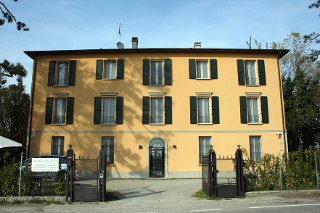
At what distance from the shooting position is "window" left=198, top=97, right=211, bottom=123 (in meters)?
23.5

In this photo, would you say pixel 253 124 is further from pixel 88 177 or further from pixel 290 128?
pixel 88 177

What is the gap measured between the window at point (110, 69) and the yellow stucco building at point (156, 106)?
71 millimetres

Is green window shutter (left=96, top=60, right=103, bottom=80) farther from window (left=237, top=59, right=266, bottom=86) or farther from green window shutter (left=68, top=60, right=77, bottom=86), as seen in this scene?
window (left=237, top=59, right=266, bottom=86)

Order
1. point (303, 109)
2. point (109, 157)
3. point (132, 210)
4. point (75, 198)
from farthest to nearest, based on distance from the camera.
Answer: point (303, 109) < point (109, 157) < point (75, 198) < point (132, 210)

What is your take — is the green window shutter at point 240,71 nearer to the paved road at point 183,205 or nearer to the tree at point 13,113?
the paved road at point 183,205

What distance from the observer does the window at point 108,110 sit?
23.5 meters

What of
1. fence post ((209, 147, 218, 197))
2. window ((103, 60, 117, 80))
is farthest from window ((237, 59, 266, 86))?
fence post ((209, 147, 218, 197))

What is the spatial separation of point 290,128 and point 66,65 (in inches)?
720

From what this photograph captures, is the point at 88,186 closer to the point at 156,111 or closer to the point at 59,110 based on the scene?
the point at 156,111

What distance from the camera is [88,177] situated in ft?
43.8

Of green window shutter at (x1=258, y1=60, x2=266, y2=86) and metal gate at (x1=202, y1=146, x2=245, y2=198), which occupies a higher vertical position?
green window shutter at (x1=258, y1=60, x2=266, y2=86)

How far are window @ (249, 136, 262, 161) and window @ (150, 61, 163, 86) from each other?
7.51 meters

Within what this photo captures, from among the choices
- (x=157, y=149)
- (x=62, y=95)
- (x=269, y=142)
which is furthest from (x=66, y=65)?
(x=269, y=142)

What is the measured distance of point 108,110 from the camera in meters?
23.7
